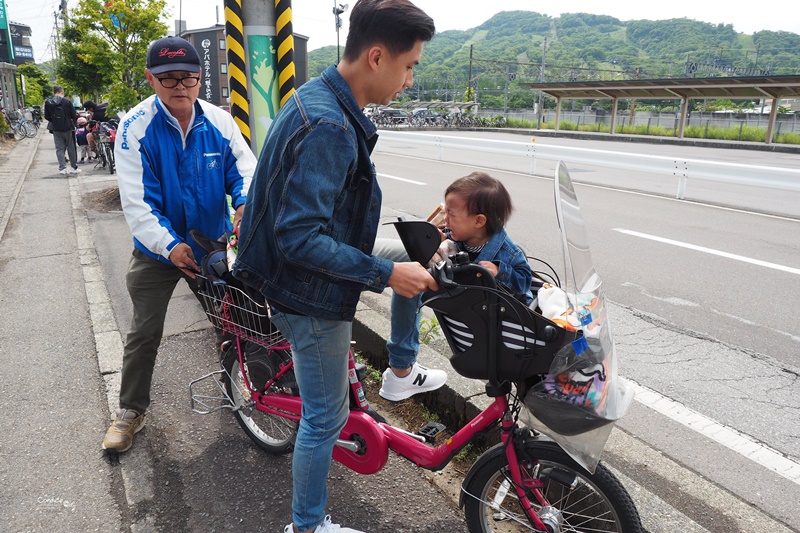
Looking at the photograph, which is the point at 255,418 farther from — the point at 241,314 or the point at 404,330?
the point at 404,330

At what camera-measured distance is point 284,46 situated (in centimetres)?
446

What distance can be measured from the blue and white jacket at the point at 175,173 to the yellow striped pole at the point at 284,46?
1.72 metres

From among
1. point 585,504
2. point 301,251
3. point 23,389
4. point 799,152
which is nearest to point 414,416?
point 585,504

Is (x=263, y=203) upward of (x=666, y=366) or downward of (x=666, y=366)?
upward

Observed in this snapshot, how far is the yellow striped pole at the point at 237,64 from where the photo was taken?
430 centimetres

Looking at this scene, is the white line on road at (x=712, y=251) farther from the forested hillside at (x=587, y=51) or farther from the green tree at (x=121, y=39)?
the forested hillside at (x=587, y=51)

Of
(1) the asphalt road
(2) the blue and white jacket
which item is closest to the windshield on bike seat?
(1) the asphalt road

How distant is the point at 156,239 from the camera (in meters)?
2.61

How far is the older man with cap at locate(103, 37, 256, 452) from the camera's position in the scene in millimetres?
2650

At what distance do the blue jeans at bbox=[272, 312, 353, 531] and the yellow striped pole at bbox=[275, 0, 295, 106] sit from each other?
3.09 metres

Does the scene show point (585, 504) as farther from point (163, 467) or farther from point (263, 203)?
point (163, 467)

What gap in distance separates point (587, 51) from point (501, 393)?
139 m

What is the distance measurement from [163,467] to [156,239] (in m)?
1.13

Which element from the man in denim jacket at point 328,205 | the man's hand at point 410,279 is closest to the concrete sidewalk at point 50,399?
the man in denim jacket at point 328,205
